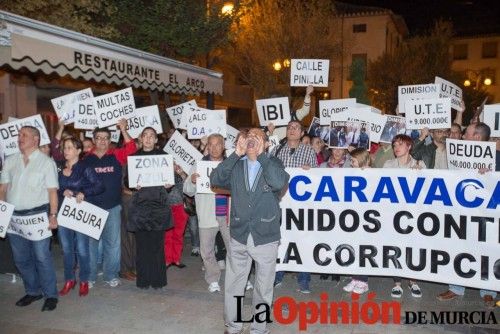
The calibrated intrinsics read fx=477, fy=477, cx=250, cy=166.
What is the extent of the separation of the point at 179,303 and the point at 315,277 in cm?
208

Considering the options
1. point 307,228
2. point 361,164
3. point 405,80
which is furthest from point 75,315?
point 405,80

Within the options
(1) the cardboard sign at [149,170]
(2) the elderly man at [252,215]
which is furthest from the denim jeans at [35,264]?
(2) the elderly man at [252,215]

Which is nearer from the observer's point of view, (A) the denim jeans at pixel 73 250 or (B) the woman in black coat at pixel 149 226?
(A) the denim jeans at pixel 73 250

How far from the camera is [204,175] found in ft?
19.8

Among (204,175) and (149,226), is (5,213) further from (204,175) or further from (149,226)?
(204,175)

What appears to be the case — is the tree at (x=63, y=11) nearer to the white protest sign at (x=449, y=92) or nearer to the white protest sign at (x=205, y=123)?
the white protest sign at (x=205, y=123)

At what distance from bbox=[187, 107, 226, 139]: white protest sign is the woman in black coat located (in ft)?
3.65

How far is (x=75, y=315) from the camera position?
5.41 meters

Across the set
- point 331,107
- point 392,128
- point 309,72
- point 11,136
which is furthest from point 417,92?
point 11,136

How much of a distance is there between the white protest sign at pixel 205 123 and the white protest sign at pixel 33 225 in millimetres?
2593

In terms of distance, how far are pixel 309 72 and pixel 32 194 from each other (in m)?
5.00

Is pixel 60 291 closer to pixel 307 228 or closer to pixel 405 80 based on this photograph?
pixel 307 228

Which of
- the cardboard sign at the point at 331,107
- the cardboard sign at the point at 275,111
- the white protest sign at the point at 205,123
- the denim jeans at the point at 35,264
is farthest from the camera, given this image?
the cardboard sign at the point at 331,107

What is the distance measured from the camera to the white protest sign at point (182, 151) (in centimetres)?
705
